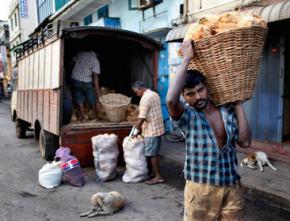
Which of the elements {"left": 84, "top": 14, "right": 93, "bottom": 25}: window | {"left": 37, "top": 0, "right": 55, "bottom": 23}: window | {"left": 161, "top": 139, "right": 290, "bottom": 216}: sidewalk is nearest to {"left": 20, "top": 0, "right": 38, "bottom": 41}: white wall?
{"left": 37, "top": 0, "right": 55, "bottom": 23}: window

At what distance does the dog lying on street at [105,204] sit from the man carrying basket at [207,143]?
89.9 inches

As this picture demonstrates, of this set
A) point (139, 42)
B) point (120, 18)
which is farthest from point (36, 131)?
point (120, 18)

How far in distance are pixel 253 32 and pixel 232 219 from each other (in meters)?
1.30

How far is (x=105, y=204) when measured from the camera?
15.2 ft

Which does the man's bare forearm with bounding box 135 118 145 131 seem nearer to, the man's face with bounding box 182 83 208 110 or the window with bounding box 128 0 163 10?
the man's face with bounding box 182 83 208 110

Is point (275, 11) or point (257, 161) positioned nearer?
point (275, 11)

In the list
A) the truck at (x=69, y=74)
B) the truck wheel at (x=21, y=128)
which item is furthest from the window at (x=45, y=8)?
the truck at (x=69, y=74)

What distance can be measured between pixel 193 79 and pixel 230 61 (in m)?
0.27

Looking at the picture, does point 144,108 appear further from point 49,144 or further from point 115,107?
point 49,144

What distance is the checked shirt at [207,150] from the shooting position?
243 centimetres

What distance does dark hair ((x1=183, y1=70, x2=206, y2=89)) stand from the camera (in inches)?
93.9

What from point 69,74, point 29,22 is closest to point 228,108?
Result: point 69,74

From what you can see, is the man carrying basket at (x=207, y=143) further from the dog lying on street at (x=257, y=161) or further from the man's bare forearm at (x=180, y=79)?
the dog lying on street at (x=257, y=161)

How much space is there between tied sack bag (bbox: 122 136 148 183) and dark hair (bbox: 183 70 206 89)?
3.61 meters
